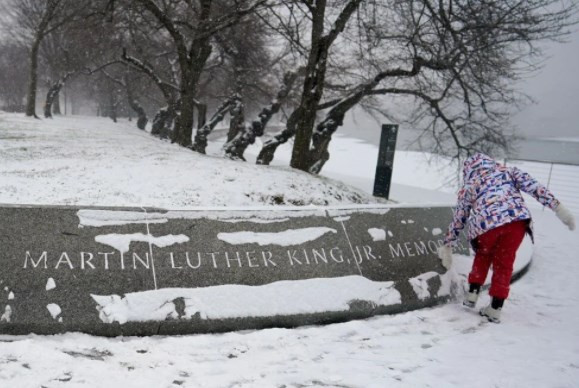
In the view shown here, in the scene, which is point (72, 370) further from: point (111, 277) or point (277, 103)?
point (277, 103)

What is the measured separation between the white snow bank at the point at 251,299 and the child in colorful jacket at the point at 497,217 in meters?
0.89

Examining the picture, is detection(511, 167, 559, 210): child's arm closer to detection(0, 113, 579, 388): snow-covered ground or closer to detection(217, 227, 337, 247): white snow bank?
detection(0, 113, 579, 388): snow-covered ground

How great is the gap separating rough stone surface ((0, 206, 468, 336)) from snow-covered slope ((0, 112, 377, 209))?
2.90ft

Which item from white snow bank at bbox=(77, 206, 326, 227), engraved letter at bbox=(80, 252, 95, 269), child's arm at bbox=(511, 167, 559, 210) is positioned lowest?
engraved letter at bbox=(80, 252, 95, 269)

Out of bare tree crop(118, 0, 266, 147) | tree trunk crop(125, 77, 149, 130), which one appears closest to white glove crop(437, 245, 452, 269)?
bare tree crop(118, 0, 266, 147)

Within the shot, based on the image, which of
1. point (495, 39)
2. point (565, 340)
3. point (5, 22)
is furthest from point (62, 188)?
point (5, 22)

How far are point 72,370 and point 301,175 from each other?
6855mm

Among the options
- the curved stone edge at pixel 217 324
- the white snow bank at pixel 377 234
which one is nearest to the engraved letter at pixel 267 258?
the curved stone edge at pixel 217 324

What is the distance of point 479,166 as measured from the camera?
4.59 meters

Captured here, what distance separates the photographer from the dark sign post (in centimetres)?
1126

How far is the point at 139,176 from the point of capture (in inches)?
278

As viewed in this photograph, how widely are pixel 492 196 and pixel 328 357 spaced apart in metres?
2.23

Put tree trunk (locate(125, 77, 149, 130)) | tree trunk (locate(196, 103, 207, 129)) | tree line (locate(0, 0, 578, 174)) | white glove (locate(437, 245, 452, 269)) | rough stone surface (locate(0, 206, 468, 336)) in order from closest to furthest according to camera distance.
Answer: rough stone surface (locate(0, 206, 468, 336)) → white glove (locate(437, 245, 452, 269)) → tree line (locate(0, 0, 578, 174)) → tree trunk (locate(196, 103, 207, 129)) → tree trunk (locate(125, 77, 149, 130))

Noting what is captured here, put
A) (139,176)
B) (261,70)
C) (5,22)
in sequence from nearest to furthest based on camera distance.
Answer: (139,176)
(261,70)
(5,22)
